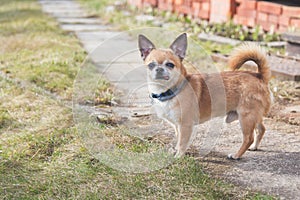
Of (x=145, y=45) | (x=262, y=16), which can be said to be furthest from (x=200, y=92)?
(x=262, y=16)

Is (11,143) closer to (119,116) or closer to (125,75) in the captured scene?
(119,116)

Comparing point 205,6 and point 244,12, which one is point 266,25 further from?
point 205,6

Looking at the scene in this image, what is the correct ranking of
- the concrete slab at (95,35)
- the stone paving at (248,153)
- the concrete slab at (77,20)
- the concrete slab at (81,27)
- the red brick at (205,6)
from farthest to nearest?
the concrete slab at (77,20)
the red brick at (205,6)
the concrete slab at (81,27)
the concrete slab at (95,35)
the stone paving at (248,153)

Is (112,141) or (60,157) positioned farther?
(112,141)

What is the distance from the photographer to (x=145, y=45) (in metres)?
3.15

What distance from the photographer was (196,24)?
784 centimetres

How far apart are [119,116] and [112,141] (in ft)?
2.11

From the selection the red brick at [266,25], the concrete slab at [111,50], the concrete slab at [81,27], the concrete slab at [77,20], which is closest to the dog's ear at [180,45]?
the concrete slab at [111,50]

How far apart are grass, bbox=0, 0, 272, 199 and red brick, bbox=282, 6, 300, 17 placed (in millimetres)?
3008

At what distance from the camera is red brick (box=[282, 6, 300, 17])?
6.73 meters

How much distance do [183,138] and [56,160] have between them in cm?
83

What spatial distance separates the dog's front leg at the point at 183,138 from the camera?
10.5ft

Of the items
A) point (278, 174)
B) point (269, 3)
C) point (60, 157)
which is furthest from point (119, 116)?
point (269, 3)

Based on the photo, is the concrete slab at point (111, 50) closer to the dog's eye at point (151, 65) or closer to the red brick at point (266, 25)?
the red brick at point (266, 25)
